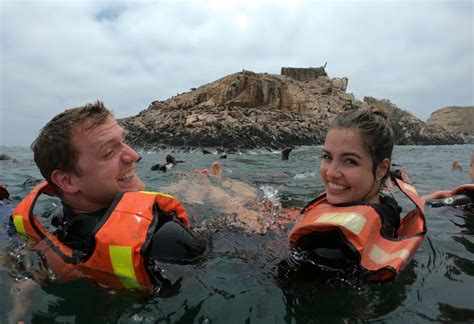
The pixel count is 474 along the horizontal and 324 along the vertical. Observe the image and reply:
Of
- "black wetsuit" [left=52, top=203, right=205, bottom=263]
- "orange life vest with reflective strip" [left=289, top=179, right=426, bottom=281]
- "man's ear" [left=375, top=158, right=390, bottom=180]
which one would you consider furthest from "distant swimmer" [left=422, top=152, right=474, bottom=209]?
"black wetsuit" [left=52, top=203, right=205, bottom=263]

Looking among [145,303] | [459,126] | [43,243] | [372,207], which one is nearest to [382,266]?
[372,207]

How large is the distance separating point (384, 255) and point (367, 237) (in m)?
0.16

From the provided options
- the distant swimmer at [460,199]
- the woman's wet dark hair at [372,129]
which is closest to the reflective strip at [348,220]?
the woman's wet dark hair at [372,129]

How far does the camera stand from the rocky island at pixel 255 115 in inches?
1023

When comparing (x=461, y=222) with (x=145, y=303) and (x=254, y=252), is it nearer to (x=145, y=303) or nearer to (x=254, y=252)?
(x=254, y=252)

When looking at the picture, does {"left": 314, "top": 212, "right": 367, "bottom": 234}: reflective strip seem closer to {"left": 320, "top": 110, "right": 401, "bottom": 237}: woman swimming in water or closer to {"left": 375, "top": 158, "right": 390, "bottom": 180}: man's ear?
{"left": 320, "top": 110, "right": 401, "bottom": 237}: woman swimming in water

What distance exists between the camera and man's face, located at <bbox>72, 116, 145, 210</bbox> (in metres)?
2.59

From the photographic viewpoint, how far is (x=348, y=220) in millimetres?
2428

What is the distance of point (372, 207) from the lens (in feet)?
8.46

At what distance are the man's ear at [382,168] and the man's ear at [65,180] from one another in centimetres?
219

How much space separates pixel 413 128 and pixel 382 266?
1802 inches

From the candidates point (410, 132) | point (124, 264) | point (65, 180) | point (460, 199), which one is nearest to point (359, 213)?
point (124, 264)

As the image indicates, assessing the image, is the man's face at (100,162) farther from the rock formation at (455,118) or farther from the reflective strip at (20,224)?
the rock formation at (455,118)

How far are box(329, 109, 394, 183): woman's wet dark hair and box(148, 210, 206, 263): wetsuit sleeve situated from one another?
134 centimetres
